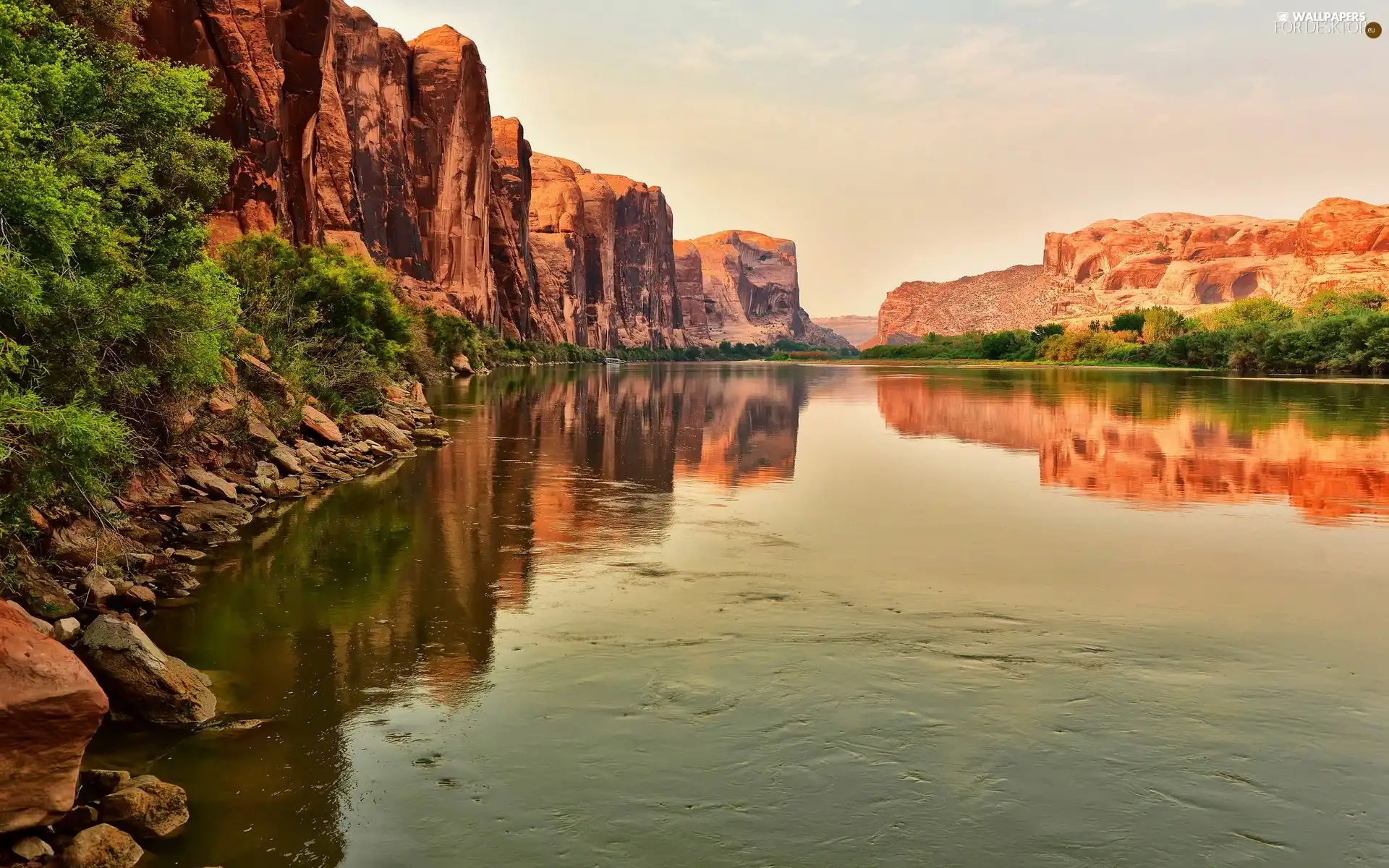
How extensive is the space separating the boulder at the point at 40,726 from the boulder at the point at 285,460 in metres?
12.4

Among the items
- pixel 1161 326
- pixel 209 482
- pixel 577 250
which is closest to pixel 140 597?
pixel 209 482

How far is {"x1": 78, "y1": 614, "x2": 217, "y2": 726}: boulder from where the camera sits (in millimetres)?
7238

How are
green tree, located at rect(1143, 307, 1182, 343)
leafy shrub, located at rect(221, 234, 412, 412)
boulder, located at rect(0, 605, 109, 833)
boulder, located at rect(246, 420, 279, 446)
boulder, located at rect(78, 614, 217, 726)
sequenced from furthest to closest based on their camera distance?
green tree, located at rect(1143, 307, 1182, 343) < leafy shrub, located at rect(221, 234, 412, 412) < boulder, located at rect(246, 420, 279, 446) < boulder, located at rect(78, 614, 217, 726) < boulder, located at rect(0, 605, 109, 833)

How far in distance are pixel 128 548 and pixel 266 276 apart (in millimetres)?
18505

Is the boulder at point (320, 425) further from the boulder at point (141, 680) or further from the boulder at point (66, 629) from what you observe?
the boulder at point (141, 680)

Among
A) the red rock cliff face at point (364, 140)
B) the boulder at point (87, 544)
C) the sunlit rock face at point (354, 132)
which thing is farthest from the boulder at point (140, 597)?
the sunlit rock face at point (354, 132)

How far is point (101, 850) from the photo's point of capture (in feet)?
17.5

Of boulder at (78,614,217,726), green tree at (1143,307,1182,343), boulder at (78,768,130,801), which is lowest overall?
boulder at (78,768,130,801)

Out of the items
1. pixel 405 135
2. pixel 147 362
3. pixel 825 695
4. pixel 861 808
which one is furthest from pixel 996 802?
pixel 405 135

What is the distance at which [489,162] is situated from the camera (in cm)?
11606

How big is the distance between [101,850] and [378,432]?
18.9 meters

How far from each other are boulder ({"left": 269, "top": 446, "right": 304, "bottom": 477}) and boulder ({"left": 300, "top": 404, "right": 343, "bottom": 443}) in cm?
222

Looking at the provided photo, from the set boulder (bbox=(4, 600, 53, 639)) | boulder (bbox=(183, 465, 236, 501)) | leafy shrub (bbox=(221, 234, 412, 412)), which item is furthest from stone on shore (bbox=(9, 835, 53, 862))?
leafy shrub (bbox=(221, 234, 412, 412))

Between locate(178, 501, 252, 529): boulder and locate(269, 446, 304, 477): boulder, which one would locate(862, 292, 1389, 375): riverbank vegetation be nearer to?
locate(269, 446, 304, 477): boulder
